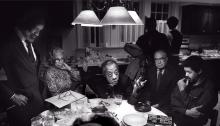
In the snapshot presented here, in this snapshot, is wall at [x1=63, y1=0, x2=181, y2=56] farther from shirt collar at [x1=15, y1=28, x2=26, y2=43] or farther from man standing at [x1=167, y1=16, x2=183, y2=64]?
shirt collar at [x1=15, y1=28, x2=26, y2=43]

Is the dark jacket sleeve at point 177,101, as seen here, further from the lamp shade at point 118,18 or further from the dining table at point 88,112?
the lamp shade at point 118,18

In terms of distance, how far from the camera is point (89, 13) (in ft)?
6.15

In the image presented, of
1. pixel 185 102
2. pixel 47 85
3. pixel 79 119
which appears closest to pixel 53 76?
pixel 47 85

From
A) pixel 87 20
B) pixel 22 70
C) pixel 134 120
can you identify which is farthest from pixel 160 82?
pixel 22 70

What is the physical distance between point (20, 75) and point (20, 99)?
0.27m

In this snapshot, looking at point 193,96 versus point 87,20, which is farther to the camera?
point 193,96

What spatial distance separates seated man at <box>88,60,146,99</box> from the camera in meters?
2.60

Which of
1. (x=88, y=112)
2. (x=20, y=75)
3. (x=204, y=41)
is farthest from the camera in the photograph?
(x=204, y=41)

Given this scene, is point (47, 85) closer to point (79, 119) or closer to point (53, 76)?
point (53, 76)

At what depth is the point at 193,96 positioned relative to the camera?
2.38 m

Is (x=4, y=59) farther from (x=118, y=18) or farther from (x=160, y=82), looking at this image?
(x=160, y=82)

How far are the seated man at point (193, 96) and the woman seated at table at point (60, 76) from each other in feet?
4.34

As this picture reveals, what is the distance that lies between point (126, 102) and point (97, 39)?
3.71 feet

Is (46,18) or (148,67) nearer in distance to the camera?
(46,18)
